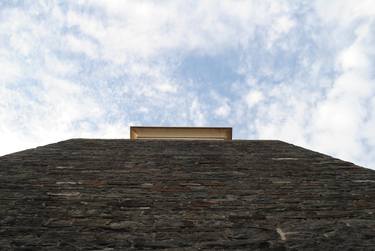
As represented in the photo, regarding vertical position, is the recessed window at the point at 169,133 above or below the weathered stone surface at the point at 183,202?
above

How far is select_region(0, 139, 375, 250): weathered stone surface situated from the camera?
99.0 inches

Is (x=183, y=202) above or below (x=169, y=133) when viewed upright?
below

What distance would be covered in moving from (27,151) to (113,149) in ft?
4.33

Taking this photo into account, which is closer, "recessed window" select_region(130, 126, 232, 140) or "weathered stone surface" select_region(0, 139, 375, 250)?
"weathered stone surface" select_region(0, 139, 375, 250)

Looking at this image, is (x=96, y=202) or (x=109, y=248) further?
(x=96, y=202)

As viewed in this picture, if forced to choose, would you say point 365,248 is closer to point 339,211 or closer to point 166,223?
point 339,211

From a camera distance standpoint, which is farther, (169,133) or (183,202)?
(169,133)

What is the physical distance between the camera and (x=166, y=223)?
111 inches

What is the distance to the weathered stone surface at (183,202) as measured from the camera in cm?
252

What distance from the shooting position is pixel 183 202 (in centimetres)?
333

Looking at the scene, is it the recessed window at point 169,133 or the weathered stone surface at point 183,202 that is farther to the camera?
the recessed window at point 169,133

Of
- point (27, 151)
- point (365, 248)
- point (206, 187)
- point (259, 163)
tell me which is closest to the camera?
point (365, 248)

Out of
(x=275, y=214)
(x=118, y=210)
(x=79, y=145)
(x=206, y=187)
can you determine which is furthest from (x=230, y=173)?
(x=79, y=145)

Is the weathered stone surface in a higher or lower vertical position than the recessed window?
lower
